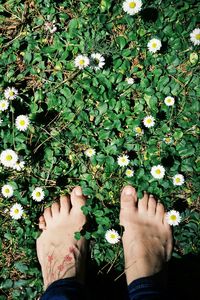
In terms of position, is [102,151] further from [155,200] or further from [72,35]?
[72,35]

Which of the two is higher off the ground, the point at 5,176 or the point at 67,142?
the point at 67,142

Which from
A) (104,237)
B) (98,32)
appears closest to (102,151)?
(104,237)

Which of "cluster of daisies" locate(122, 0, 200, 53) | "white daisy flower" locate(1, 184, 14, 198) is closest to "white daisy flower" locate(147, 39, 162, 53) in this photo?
"cluster of daisies" locate(122, 0, 200, 53)

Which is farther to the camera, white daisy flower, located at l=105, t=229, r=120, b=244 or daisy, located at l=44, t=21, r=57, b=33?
daisy, located at l=44, t=21, r=57, b=33

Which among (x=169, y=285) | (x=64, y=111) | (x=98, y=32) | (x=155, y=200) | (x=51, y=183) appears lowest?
(x=169, y=285)

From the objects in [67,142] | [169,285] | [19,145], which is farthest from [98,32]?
[169,285]

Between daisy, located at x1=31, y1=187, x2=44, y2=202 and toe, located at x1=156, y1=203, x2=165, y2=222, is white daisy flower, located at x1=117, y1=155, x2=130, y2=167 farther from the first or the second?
daisy, located at x1=31, y1=187, x2=44, y2=202
